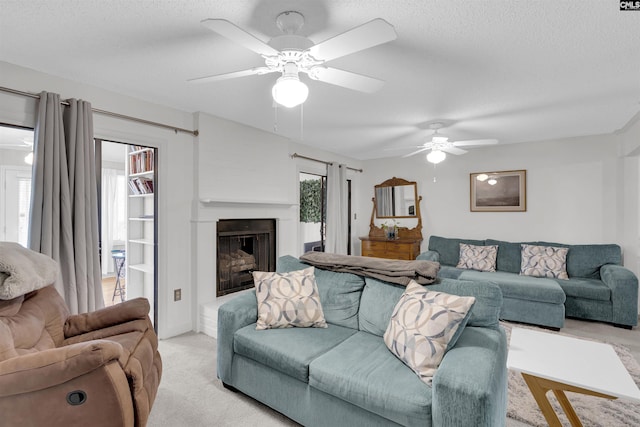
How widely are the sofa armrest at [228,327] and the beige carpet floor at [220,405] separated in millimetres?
182

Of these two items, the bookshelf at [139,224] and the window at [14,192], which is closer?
the window at [14,192]

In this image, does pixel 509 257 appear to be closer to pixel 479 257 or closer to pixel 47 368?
pixel 479 257

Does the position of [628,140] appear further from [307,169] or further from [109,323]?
[109,323]

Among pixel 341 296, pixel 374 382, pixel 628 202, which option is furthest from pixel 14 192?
pixel 628 202

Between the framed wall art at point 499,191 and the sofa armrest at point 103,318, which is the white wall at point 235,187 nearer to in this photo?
the sofa armrest at point 103,318

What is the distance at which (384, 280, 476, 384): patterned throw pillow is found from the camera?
1.63m

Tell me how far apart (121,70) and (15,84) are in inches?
28.2

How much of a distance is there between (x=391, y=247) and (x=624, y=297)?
290 cm

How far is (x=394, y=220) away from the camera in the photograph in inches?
233

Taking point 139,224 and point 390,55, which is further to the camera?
point 139,224

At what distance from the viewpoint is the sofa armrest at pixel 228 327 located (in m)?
2.24

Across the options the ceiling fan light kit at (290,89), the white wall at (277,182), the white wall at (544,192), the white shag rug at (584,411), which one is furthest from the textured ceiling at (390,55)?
the white shag rug at (584,411)

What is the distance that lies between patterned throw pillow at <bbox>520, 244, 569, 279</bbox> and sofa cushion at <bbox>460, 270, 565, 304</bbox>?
0.14 meters

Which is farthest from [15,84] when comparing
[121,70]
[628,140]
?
[628,140]
